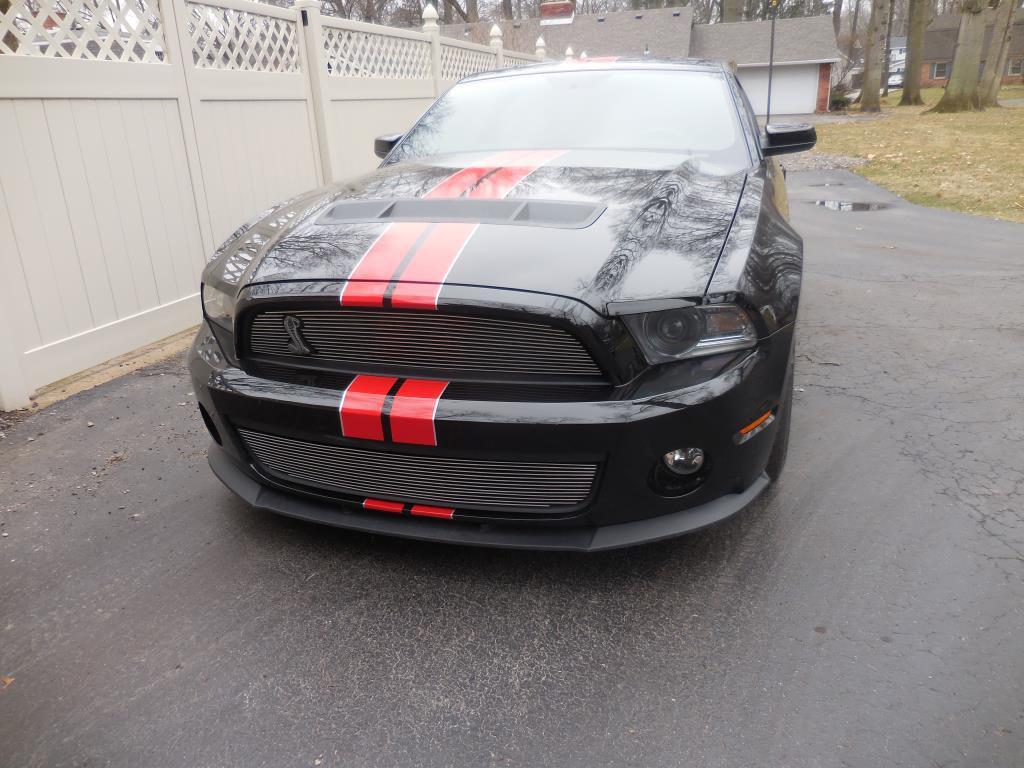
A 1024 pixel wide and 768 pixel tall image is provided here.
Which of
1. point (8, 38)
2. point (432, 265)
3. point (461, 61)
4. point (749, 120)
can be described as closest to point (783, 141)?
point (749, 120)

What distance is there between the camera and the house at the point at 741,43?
38812 mm

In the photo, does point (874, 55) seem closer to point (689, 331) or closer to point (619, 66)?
point (619, 66)

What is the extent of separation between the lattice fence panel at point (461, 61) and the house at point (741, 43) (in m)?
29.0

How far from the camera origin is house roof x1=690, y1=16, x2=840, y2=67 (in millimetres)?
39438

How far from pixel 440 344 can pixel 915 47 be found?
36918 mm

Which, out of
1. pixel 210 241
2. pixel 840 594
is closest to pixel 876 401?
pixel 840 594

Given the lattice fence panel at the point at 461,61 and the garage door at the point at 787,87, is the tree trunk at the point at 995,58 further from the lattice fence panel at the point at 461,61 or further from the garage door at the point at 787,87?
the lattice fence panel at the point at 461,61

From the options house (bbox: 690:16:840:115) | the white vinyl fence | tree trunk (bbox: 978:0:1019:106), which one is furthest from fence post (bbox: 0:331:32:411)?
house (bbox: 690:16:840:115)

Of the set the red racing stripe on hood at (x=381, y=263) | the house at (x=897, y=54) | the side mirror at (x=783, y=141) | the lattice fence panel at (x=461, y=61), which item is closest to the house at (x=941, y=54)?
the house at (x=897, y=54)

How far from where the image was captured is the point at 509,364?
6.60 feet

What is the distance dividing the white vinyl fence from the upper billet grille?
246 cm

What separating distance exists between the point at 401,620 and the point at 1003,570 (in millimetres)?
1822

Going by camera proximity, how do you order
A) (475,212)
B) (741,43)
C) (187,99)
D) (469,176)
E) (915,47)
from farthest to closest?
1. (741,43)
2. (915,47)
3. (187,99)
4. (469,176)
5. (475,212)

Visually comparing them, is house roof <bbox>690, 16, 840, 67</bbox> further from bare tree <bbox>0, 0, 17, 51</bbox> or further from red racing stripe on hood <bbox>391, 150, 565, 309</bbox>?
red racing stripe on hood <bbox>391, 150, 565, 309</bbox>
